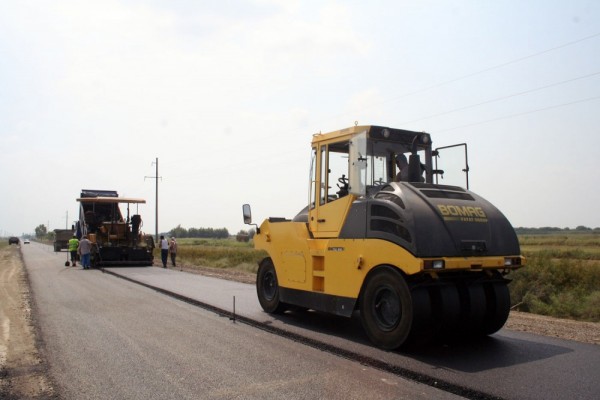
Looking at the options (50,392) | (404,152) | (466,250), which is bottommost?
(50,392)

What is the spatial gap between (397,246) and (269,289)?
3.91m

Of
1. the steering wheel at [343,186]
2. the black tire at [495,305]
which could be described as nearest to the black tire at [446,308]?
the black tire at [495,305]

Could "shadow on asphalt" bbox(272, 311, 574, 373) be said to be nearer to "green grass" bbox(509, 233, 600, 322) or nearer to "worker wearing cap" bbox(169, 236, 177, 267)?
"green grass" bbox(509, 233, 600, 322)

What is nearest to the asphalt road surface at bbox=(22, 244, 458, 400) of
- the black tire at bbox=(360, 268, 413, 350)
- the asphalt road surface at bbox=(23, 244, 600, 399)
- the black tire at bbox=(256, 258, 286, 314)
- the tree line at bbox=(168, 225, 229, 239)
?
the asphalt road surface at bbox=(23, 244, 600, 399)

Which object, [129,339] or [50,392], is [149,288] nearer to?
[129,339]

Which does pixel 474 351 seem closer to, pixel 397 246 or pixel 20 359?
pixel 397 246

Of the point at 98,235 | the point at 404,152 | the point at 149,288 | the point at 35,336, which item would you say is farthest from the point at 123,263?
the point at 404,152

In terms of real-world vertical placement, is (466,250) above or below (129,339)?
above

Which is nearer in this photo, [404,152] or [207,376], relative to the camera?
[207,376]

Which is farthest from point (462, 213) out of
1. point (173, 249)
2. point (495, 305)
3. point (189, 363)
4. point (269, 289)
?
point (173, 249)

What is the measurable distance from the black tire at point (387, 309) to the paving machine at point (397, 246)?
0.04ft

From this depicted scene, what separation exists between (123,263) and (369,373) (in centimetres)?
2161

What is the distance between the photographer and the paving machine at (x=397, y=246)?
250 inches

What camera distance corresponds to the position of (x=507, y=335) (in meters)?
7.61
